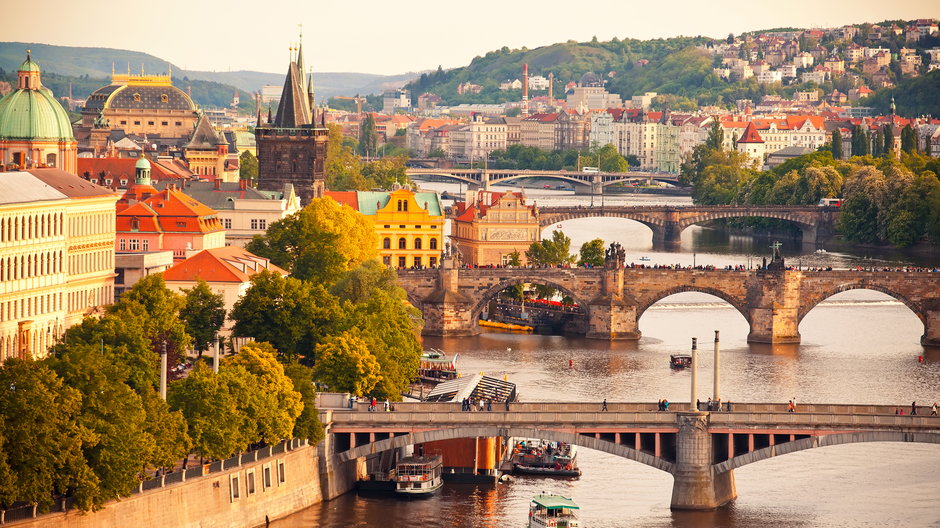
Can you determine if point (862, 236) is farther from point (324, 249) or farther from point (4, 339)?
point (4, 339)

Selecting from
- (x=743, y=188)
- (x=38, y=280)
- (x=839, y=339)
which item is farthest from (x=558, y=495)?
(x=743, y=188)

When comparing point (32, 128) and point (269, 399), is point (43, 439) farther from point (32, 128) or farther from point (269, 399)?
point (32, 128)

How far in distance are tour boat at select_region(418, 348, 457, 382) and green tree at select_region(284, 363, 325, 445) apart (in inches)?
606

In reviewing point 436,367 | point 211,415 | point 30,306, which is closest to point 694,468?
point 211,415

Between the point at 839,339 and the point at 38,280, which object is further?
the point at 839,339

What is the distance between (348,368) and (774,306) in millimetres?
37884

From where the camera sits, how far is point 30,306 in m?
73.1

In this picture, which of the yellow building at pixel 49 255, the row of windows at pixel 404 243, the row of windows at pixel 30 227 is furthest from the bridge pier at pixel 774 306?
the row of windows at pixel 30 227

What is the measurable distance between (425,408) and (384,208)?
51.6m

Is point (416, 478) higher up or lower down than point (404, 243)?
lower down

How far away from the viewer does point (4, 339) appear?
2781 inches

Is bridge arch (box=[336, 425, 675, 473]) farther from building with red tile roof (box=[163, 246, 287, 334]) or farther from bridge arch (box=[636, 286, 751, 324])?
bridge arch (box=[636, 286, 751, 324])

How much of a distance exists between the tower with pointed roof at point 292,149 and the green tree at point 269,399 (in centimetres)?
5043

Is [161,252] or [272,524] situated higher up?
[161,252]
